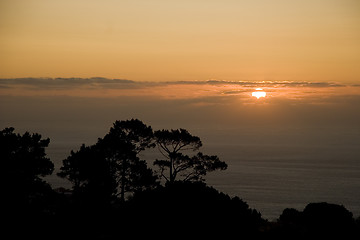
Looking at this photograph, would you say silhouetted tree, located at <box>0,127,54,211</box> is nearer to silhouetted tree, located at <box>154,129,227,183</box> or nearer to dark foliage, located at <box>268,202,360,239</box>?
silhouetted tree, located at <box>154,129,227,183</box>

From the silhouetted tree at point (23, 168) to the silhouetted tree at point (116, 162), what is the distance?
18.0ft

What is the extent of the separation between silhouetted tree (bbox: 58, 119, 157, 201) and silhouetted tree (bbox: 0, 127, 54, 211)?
5.48m

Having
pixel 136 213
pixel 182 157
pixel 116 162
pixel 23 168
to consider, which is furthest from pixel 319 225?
pixel 23 168

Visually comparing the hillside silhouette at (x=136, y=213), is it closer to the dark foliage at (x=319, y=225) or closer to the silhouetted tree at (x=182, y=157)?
the dark foliage at (x=319, y=225)

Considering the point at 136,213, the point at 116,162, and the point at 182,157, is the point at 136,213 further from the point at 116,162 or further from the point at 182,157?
the point at 182,157

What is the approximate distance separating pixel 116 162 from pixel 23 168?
11.7 m

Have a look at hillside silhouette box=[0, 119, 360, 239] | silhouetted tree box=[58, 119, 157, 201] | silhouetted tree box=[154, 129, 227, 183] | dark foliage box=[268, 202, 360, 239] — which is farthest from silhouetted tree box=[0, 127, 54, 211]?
dark foliage box=[268, 202, 360, 239]

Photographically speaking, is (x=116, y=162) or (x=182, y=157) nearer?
(x=116, y=162)

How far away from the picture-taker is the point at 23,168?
113 ft

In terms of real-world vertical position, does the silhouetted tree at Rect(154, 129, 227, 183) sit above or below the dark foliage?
above

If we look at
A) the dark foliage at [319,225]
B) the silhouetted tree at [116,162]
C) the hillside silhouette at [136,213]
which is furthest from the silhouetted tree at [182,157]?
the dark foliage at [319,225]

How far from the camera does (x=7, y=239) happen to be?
92.2ft

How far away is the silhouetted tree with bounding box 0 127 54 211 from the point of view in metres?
32.9

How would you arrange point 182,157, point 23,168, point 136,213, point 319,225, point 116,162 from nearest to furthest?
point 136,213 → point 319,225 → point 23,168 → point 116,162 → point 182,157
